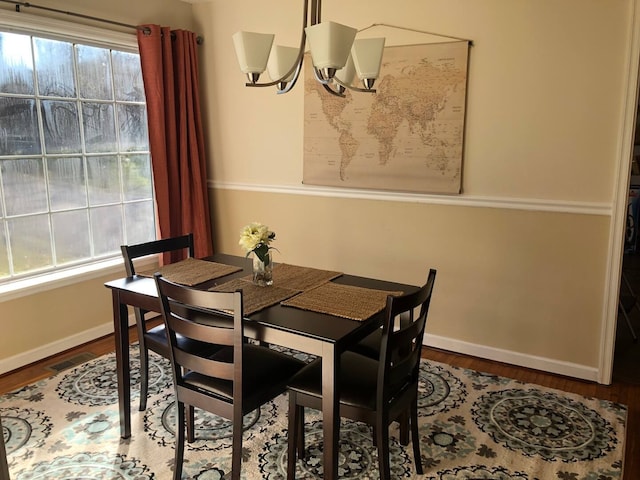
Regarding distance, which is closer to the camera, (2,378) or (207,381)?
(207,381)

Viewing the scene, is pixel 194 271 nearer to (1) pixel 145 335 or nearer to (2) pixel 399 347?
(1) pixel 145 335

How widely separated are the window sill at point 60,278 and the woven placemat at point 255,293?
157 centimetres

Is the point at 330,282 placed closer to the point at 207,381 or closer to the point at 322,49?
the point at 207,381

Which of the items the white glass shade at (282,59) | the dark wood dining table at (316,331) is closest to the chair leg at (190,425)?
the dark wood dining table at (316,331)

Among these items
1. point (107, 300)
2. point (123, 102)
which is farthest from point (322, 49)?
point (107, 300)

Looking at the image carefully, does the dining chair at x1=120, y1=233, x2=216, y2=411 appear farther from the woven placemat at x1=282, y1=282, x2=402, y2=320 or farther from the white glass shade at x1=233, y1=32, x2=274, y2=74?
the white glass shade at x1=233, y1=32, x2=274, y2=74

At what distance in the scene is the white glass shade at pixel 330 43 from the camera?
71.4 inches

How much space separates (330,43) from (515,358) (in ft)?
7.60

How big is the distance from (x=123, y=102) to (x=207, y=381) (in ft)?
8.16

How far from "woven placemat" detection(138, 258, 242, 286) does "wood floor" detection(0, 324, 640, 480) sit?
1152 millimetres

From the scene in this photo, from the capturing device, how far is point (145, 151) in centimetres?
398

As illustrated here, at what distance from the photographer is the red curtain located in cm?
372

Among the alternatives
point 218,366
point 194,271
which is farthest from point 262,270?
point 218,366

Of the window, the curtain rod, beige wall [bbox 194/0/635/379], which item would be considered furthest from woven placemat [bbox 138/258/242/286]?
the curtain rod
